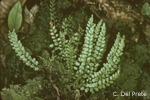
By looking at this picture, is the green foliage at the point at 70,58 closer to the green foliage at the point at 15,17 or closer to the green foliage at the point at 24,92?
the green foliage at the point at 24,92

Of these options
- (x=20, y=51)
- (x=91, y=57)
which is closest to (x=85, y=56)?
(x=91, y=57)

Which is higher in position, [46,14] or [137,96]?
[46,14]

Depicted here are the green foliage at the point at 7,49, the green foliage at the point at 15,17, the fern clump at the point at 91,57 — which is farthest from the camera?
the green foliage at the point at 7,49

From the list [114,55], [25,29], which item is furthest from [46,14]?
[114,55]

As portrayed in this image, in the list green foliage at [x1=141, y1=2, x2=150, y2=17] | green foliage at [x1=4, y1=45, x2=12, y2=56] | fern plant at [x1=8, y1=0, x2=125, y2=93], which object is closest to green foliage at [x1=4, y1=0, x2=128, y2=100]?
fern plant at [x1=8, y1=0, x2=125, y2=93]

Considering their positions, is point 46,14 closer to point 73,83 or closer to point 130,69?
point 73,83

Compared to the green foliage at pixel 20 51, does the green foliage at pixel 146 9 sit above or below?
above

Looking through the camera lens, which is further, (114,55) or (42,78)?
(42,78)

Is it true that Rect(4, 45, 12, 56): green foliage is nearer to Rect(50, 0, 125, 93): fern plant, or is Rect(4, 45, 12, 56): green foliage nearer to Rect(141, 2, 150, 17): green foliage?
Rect(50, 0, 125, 93): fern plant

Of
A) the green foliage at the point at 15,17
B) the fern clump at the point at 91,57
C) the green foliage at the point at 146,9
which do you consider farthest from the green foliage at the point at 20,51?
the green foliage at the point at 146,9
